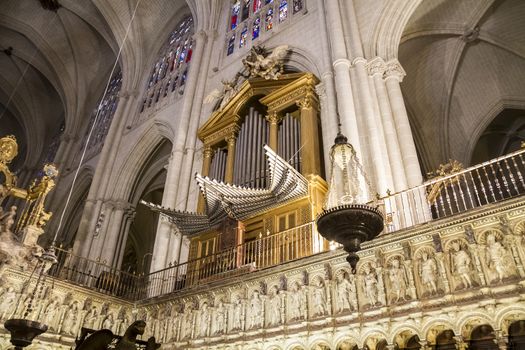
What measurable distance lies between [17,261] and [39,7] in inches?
825

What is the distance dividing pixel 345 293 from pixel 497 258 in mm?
2427

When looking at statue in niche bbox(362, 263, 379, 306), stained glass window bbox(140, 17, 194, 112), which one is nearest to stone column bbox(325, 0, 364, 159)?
statue in niche bbox(362, 263, 379, 306)

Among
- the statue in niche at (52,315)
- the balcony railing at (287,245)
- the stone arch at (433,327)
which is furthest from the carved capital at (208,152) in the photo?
the stone arch at (433,327)

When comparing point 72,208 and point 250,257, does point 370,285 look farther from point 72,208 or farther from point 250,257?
point 72,208

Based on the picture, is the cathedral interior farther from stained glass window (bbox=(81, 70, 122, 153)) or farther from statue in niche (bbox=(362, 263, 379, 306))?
stained glass window (bbox=(81, 70, 122, 153))

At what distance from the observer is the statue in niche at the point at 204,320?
910 cm

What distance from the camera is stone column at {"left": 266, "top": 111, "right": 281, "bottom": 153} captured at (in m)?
11.9

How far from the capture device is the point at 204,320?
923cm

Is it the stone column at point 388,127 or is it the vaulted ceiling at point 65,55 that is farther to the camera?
the vaulted ceiling at point 65,55

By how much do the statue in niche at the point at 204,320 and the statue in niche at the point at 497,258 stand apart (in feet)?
19.0

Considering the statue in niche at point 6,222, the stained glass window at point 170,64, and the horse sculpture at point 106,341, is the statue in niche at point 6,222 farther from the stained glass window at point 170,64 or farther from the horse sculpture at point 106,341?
the stained glass window at point 170,64

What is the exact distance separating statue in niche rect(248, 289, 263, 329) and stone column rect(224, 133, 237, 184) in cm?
443

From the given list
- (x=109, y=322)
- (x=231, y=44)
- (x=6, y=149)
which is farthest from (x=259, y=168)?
(x=231, y=44)

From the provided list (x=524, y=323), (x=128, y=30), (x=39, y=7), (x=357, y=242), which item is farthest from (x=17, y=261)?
(x=39, y=7)
